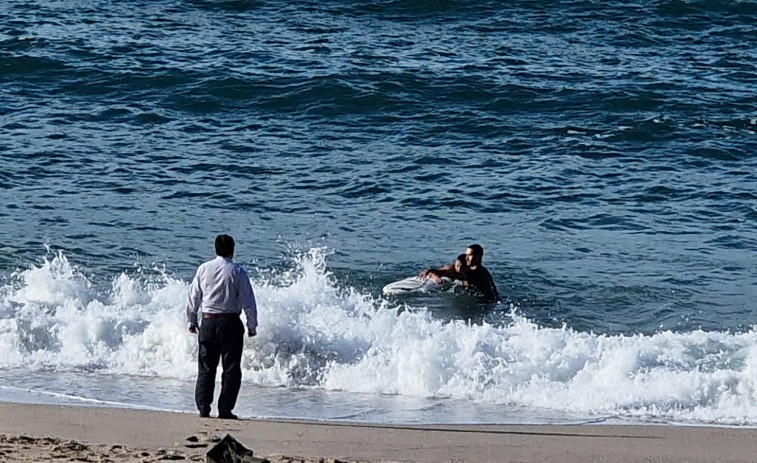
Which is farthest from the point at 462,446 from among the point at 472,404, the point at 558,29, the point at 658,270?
the point at 558,29

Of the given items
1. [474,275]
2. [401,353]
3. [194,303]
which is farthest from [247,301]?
[474,275]

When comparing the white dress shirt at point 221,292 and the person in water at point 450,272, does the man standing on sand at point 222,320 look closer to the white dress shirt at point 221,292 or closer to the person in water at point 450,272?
the white dress shirt at point 221,292

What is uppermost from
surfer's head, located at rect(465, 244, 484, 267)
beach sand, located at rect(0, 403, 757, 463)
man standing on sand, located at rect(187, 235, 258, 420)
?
man standing on sand, located at rect(187, 235, 258, 420)

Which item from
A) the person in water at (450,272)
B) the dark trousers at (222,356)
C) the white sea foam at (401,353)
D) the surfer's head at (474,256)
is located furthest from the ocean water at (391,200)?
the dark trousers at (222,356)

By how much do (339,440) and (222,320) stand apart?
131 centimetres

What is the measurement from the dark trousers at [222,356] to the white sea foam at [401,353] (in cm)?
212

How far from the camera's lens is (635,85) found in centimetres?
2439

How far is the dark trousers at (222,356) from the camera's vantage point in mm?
10367

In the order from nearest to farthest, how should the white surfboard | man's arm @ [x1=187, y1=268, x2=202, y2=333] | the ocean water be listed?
man's arm @ [x1=187, y1=268, x2=202, y2=333] < the ocean water < the white surfboard

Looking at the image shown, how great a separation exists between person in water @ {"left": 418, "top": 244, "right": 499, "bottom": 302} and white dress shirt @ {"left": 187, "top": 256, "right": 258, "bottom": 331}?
535 cm

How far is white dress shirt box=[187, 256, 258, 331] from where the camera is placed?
1034 cm

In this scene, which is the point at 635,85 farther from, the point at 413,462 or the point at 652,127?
the point at 413,462

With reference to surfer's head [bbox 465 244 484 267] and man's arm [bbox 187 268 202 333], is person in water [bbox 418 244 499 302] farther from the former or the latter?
man's arm [bbox 187 268 202 333]

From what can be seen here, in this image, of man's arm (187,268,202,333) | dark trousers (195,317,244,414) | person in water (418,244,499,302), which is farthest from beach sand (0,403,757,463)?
person in water (418,244,499,302)
